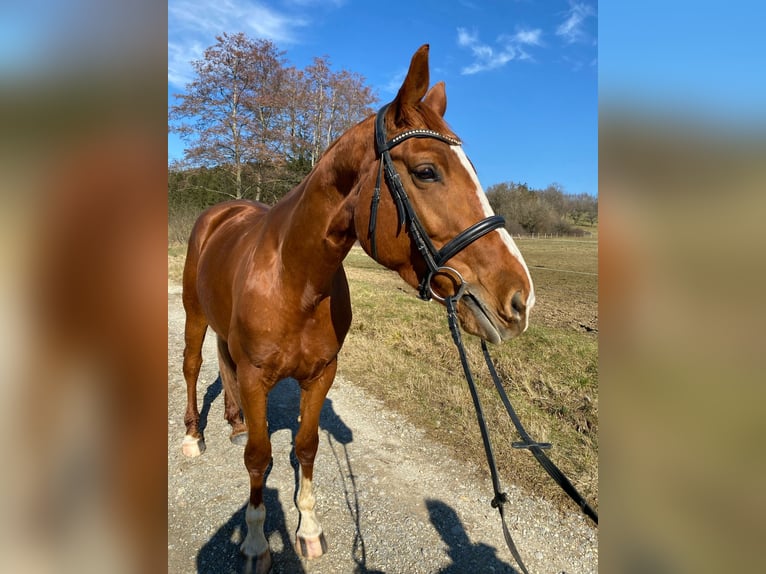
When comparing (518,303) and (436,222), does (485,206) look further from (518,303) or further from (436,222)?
(518,303)

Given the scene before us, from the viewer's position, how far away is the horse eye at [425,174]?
171 cm

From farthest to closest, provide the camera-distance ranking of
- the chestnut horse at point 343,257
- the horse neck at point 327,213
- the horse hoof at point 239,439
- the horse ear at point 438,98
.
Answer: the horse hoof at point 239,439 < the horse ear at point 438,98 < the horse neck at point 327,213 < the chestnut horse at point 343,257

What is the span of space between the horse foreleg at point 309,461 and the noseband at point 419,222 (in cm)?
136

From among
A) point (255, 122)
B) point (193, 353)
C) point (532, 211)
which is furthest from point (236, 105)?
point (532, 211)

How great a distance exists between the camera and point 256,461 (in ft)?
8.78

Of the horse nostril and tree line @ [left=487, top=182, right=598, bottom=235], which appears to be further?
tree line @ [left=487, top=182, right=598, bottom=235]

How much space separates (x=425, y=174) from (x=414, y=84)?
415 millimetres

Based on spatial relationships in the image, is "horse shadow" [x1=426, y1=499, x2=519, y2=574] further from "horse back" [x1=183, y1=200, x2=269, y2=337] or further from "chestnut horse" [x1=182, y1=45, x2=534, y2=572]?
"horse back" [x1=183, y1=200, x2=269, y2=337]

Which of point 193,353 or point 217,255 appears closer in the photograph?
point 217,255

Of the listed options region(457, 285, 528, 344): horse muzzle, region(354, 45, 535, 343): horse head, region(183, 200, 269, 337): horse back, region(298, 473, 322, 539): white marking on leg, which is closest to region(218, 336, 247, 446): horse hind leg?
region(183, 200, 269, 337): horse back

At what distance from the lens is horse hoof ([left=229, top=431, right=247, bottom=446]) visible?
3922 millimetres

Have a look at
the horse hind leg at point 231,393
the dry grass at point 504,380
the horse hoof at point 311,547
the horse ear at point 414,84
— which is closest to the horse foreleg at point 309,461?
the horse hoof at point 311,547

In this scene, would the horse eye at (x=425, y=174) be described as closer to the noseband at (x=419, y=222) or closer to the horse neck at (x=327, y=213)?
the noseband at (x=419, y=222)
